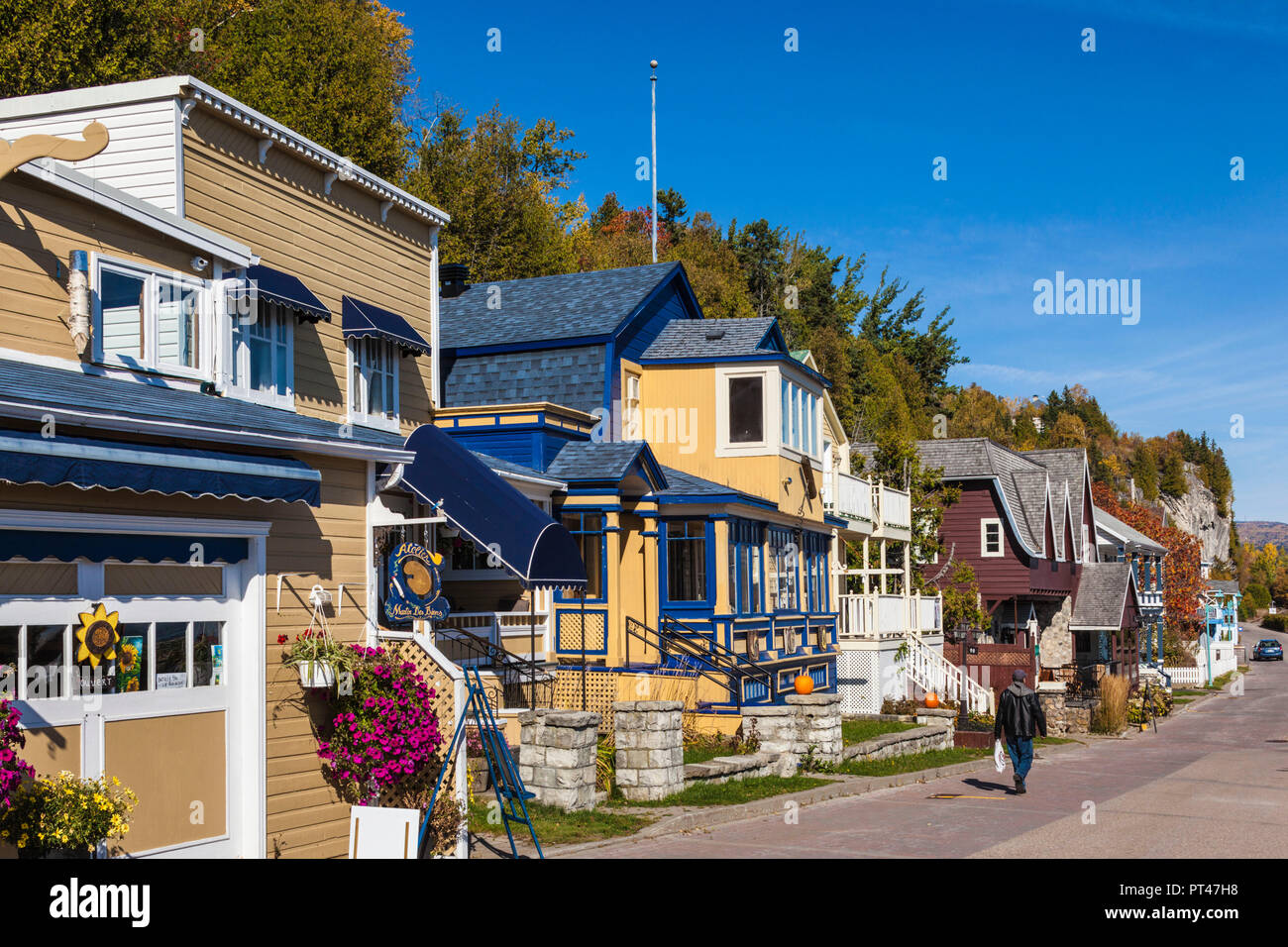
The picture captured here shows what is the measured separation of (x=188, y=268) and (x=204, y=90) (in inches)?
90.7

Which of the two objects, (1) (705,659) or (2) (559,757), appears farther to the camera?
(1) (705,659)

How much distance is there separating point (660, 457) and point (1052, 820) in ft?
38.8

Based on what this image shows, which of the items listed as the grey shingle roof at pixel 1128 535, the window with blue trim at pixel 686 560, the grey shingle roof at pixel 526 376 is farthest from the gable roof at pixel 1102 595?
the grey shingle roof at pixel 526 376

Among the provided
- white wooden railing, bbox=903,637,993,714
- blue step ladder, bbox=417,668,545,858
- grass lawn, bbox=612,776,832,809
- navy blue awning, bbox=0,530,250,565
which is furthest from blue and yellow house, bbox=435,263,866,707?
navy blue awning, bbox=0,530,250,565

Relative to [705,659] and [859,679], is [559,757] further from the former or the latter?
[859,679]

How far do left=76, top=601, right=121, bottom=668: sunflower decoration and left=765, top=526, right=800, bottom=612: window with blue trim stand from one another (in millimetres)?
15842

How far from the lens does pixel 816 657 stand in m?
26.3

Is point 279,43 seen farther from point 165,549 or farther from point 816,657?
point 165,549

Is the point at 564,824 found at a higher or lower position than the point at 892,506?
lower

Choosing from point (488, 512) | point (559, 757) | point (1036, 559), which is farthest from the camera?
point (1036, 559)

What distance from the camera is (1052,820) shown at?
15109mm

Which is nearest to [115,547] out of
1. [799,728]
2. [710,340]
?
[799,728]

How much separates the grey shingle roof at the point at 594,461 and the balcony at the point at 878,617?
486 inches

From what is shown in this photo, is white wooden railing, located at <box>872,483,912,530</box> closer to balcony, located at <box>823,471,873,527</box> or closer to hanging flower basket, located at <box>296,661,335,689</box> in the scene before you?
balcony, located at <box>823,471,873,527</box>
